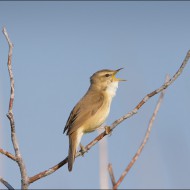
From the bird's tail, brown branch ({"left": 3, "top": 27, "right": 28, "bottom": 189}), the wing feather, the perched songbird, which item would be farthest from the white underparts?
brown branch ({"left": 3, "top": 27, "right": 28, "bottom": 189})

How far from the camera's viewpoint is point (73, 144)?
330 centimetres

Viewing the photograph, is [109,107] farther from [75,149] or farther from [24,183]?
[24,183]

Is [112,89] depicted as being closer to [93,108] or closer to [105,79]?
[105,79]

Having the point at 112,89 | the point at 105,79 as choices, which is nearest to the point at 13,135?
the point at 112,89

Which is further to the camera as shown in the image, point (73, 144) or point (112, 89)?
point (112, 89)

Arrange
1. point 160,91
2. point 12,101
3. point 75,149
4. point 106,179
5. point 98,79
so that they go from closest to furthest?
point 12,101, point 160,91, point 106,179, point 75,149, point 98,79

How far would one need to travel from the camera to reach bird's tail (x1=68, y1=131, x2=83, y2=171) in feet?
9.08

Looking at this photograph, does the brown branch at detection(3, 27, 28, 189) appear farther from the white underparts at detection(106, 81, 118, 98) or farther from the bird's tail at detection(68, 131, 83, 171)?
the white underparts at detection(106, 81, 118, 98)

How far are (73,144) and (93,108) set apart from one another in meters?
0.78

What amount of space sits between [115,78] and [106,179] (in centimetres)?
206

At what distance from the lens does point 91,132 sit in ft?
13.1

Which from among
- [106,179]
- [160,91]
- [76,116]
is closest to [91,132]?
[76,116]

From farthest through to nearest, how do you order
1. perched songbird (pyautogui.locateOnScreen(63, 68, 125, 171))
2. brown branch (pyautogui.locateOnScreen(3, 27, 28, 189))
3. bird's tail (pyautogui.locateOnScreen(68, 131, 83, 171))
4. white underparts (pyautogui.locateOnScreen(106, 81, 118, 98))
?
white underparts (pyautogui.locateOnScreen(106, 81, 118, 98)), perched songbird (pyautogui.locateOnScreen(63, 68, 125, 171)), bird's tail (pyautogui.locateOnScreen(68, 131, 83, 171)), brown branch (pyautogui.locateOnScreen(3, 27, 28, 189))

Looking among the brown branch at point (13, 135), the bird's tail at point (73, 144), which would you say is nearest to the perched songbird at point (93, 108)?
the bird's tail at point (73, 144)
